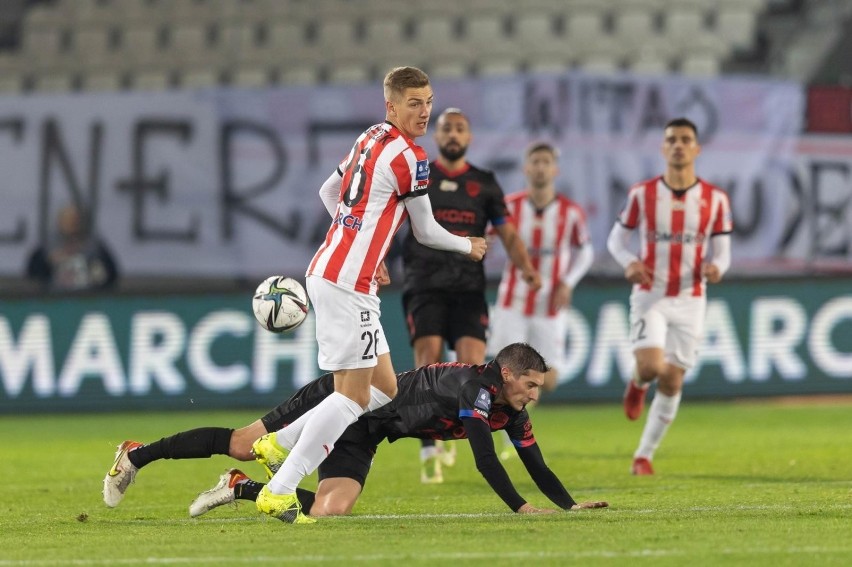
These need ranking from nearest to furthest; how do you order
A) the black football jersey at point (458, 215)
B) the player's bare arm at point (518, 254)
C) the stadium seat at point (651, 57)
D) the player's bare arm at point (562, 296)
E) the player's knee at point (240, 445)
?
the player's knee at point (240, 445) → the player's bare arm at point (518, 254) → the black football jersey at point (458, 215) → the player's bare arm at point (562, 296) → the stadium seat at point (651, 57)

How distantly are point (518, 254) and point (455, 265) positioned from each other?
1.48 ft

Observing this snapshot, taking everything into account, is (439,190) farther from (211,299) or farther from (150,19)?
(150,19)

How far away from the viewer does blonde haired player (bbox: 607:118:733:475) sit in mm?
9828

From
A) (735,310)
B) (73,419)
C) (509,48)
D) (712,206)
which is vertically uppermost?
(509,48)

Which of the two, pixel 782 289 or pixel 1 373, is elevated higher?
pixel 782 289

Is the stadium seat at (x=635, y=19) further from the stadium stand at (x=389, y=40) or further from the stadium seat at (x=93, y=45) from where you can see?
the stadium seat at (x=93, y=45)

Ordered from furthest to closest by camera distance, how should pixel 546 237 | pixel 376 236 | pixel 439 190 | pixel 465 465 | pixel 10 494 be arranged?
pixel 546 237 → pixel 465 465 → pixel 439 190 → pixel 10 494 → pixel 376 236

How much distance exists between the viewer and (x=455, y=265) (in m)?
9.60

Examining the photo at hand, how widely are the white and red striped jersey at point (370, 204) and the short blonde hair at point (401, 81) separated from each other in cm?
17

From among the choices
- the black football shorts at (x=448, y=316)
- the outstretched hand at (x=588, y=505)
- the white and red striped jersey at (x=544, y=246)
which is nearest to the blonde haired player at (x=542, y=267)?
the white and red striped jersey at (x=544, y=246)

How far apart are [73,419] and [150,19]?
6.46 m

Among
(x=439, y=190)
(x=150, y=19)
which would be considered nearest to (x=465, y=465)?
(x=439, y=190)

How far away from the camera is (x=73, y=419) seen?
49.5ft

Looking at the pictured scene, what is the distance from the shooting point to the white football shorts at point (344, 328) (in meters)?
6.54
